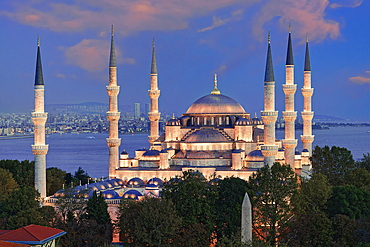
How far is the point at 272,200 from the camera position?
797 inches

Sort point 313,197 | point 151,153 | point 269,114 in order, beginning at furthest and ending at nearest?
point 151,153 → point 269,114 → point 313,197

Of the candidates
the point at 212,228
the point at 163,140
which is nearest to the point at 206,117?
the point at 163,140

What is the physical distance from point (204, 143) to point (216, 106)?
15.1 feet

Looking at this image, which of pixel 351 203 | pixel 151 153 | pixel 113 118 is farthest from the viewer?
pixel 113 118

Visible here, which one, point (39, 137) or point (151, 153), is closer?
point (39, 137)

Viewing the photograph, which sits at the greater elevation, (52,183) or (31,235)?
(52,183)

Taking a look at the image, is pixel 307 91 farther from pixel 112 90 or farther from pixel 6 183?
pixel 6 183

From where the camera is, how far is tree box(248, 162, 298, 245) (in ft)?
64.9

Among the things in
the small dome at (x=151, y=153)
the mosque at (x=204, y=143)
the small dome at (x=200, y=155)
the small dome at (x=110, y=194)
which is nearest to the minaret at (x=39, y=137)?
the mosque at (x=204, y=143)

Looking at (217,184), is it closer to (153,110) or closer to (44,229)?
(44,229)

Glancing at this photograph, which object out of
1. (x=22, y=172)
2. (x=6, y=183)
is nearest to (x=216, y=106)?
(x=22, y=172)

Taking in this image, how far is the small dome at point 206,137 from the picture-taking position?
32.0m

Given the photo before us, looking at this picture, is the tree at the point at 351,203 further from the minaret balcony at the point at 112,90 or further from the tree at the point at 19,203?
the minaret balcony at the point at 112,90

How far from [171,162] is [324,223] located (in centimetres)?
1361
